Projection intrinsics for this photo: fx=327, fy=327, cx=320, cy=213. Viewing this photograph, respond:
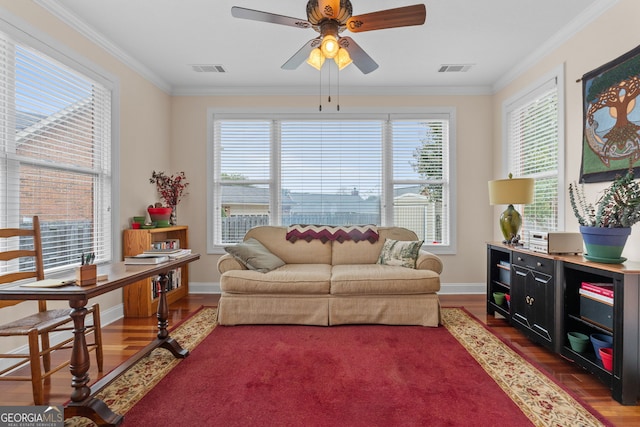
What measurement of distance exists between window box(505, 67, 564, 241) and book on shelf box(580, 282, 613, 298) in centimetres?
94

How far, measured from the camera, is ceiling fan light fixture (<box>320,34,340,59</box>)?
6.79 ft

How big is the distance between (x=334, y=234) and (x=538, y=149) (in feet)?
8.02

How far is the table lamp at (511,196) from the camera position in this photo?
125 inches

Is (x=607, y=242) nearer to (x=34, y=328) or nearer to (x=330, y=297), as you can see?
(x=330, y=297)

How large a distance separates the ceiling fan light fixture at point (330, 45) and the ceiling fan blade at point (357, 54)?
19cm

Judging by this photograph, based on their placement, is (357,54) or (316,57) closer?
(316,57)

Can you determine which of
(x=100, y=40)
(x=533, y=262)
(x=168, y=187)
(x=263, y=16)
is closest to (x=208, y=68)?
(x=100, y=40)

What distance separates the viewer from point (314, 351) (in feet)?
8.61

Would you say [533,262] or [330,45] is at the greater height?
[330,45]

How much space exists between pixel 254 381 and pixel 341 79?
355cm

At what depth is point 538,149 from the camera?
357 cm

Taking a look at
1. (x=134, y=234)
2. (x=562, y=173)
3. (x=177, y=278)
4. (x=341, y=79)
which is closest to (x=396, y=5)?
(x=341, y=79)

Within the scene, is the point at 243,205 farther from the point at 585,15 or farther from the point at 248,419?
the point at 585,15

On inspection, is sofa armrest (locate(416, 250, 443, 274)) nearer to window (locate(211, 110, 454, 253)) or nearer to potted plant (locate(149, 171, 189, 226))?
window (locate(211, 110, 454, 253))
